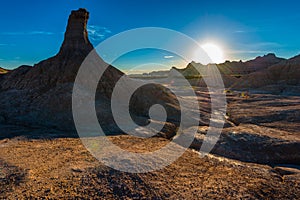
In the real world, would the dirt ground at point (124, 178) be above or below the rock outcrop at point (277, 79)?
below

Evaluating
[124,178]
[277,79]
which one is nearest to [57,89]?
[124,178]

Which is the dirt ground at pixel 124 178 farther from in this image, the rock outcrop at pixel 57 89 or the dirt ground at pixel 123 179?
the rock outcrop at pixel 57 89

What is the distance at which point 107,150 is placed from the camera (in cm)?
807

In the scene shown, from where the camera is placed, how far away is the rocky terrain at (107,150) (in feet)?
18.1

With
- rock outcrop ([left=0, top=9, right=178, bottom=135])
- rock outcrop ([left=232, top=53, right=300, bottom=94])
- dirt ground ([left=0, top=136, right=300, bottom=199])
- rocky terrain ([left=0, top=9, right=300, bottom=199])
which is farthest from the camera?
rock outcrop ([left=232, top=53, right=300, bottom=94])

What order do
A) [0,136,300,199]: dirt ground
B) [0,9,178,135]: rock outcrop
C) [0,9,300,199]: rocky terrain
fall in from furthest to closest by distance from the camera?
1. [0,9,178,135]: rock outcrop
2. [0,9,300,199]: rocky terrain
3. [0,136,300,199]: dirt ground

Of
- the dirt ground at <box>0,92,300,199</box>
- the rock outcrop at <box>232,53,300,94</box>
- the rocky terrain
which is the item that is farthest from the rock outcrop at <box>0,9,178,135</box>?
the rock outcrop at <box>232,53,300,94</box>

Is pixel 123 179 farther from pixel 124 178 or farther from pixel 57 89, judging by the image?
pixel 57 89

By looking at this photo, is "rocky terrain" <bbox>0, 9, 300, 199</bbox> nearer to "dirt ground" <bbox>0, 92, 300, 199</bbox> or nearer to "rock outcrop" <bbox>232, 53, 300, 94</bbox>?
"dirt ground" <bbox>0, 92, 300, 199</bbox>

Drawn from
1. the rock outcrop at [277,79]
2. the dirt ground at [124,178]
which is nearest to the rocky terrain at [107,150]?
the dirt ground at [124,178]

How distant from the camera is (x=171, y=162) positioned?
7.53m

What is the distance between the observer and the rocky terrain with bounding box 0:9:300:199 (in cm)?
552

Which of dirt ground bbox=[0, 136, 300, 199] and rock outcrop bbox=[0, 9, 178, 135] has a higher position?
rock outcrop bbox=[0, 9, 178, 135]

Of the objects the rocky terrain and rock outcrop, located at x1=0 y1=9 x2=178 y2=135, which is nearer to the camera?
the rocky terrain
